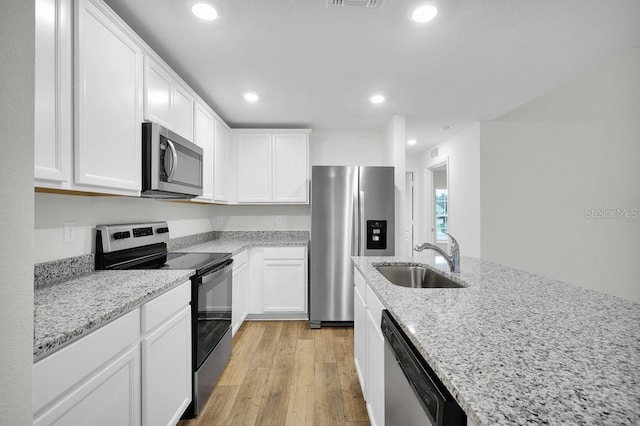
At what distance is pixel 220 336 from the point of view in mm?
2336

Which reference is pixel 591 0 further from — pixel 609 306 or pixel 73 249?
pixel 73 249

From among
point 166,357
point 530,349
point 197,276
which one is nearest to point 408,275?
point 530,349

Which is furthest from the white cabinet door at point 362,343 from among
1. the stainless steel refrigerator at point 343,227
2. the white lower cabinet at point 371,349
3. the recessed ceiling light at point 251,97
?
the recessed ceiling light at point 251,97

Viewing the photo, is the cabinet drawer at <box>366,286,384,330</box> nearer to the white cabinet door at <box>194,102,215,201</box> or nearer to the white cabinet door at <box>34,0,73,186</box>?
the white cabinet door at <box>34,0,73,186</box>

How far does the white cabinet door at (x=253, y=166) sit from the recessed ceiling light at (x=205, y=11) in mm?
2021

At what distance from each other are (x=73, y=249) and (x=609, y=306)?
8.14ft

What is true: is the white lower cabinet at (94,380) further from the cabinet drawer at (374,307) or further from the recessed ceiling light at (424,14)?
the recessed ceiling light at (424,14)

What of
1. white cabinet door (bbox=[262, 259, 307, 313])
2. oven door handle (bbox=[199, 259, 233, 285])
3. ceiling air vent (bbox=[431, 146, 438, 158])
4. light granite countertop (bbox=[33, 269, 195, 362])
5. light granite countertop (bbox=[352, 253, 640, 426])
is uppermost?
ceiling air vent (bbox=[431, 146, 438, 158])

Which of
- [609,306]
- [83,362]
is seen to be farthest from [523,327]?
[83,362]

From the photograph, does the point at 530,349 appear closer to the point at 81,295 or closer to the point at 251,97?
the point at 81,295

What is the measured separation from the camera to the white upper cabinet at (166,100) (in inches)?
73.5

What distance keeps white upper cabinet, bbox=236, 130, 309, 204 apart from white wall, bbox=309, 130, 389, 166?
494 mm

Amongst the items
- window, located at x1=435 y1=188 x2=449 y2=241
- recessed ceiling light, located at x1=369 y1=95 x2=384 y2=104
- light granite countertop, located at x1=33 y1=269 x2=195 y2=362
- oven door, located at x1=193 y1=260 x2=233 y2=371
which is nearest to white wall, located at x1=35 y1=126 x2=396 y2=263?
light granite countertop, located at x1=33 y1=269 x2=195 y2=362

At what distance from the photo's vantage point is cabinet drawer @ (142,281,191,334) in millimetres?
1349
